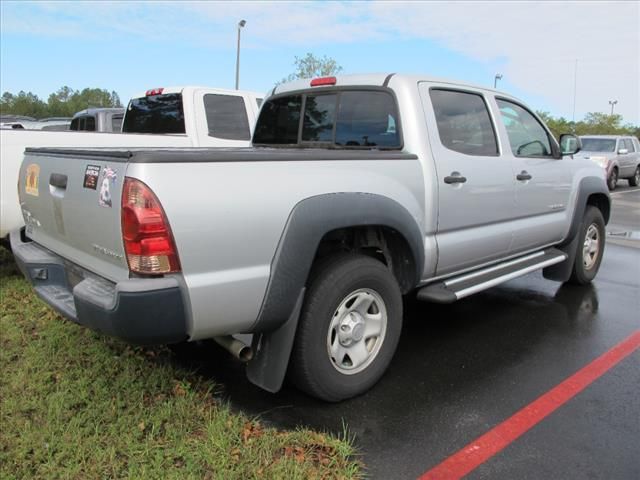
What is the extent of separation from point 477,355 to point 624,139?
692 inches

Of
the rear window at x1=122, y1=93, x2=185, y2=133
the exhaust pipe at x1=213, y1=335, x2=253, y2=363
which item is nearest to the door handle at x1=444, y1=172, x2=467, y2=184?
the exhaust pipe at x1=213, y1=335, x2=253, y2=363

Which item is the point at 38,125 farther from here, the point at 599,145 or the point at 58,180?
the point at 599,145

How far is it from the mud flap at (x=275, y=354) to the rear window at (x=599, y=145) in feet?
58.0

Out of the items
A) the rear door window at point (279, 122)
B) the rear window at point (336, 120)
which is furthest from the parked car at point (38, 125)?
the rear window at point (336, 120)

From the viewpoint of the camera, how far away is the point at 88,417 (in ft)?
9.67

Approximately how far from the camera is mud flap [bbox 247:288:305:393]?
2.86 meters

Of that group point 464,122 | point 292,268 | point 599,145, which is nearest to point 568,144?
point 464,122

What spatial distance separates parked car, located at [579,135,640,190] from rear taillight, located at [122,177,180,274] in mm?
16702

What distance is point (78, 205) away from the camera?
2.85 meters

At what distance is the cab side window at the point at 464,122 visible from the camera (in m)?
3.87

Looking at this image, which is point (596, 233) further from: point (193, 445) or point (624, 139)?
point (624, 139)

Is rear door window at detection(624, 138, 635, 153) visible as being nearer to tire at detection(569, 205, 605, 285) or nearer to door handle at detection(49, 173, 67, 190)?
tire at detection(569, 205, 605, 285)

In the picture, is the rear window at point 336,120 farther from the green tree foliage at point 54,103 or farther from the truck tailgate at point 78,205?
the green tree foliage at point 54,103

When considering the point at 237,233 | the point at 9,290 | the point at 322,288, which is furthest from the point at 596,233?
the point at 9,290
